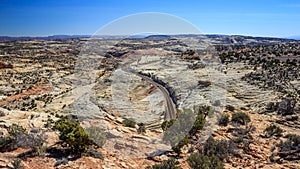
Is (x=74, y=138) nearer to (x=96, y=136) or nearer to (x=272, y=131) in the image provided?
(x=96, y=136)

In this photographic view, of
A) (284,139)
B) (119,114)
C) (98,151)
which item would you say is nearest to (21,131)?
(98,151)

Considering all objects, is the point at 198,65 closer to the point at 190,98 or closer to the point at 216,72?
the point at 216,72

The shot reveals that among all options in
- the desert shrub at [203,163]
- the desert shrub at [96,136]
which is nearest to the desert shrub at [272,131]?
the desert shrub at [203,163]

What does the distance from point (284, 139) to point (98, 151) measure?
1026 cm

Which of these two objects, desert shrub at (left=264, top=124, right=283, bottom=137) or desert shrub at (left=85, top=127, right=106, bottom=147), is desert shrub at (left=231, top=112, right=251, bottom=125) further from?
desert shrub at (left=85, top=127, right=106, bottom=147)

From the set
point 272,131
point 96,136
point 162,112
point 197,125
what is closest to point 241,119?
point 272,131

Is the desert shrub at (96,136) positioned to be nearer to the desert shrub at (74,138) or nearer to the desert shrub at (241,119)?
the desert shrub at (74,138)

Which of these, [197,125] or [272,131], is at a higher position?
[197,125]

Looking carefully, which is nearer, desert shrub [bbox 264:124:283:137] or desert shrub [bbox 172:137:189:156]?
desert shrub [bbox 172:137:189:156]

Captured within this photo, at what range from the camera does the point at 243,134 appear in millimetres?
16484

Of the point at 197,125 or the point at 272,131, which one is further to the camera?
the point at 272,131

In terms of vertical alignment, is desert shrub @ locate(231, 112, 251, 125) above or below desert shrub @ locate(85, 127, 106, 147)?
below

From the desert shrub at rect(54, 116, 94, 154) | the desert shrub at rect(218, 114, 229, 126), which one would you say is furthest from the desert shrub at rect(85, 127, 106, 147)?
the desert shrub at rect(218, 114, 229, 126)

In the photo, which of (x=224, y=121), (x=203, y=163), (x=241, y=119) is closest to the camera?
(x=203, y=163)
